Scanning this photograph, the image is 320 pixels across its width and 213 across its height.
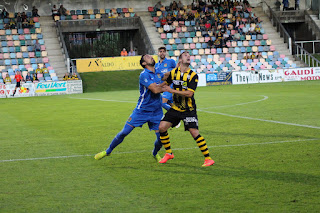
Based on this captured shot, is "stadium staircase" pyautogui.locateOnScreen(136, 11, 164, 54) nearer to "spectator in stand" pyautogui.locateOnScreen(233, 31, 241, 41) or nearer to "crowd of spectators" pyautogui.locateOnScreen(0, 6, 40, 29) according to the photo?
"spectator in stand" pyautogui.locateOnScreen(233, 31, 241, 41)

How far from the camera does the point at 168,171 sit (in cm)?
764

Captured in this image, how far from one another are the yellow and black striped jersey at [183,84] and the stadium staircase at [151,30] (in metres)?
35.7

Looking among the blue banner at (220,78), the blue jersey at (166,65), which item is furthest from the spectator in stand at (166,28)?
the blue jersey at (166,65)

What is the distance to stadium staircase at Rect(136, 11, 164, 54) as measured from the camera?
44.5 m

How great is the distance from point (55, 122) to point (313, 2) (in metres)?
41.8

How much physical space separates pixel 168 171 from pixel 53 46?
122 feet

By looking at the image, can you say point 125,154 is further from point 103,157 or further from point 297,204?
point 297,204

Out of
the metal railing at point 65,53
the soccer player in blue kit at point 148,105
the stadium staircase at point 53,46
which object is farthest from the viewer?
the stadium staircase at point 53,46

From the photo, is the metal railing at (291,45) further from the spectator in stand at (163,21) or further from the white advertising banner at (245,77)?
the spectator in stand at (163,21)

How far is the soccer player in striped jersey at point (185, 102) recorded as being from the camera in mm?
7768

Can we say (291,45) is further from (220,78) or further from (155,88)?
(155,88)

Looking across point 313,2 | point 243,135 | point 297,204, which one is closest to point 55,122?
point 243,135

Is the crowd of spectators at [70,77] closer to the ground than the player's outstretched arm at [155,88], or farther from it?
closer to the ground

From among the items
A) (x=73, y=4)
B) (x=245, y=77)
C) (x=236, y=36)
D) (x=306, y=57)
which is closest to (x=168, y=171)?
(x=245, y=77)
